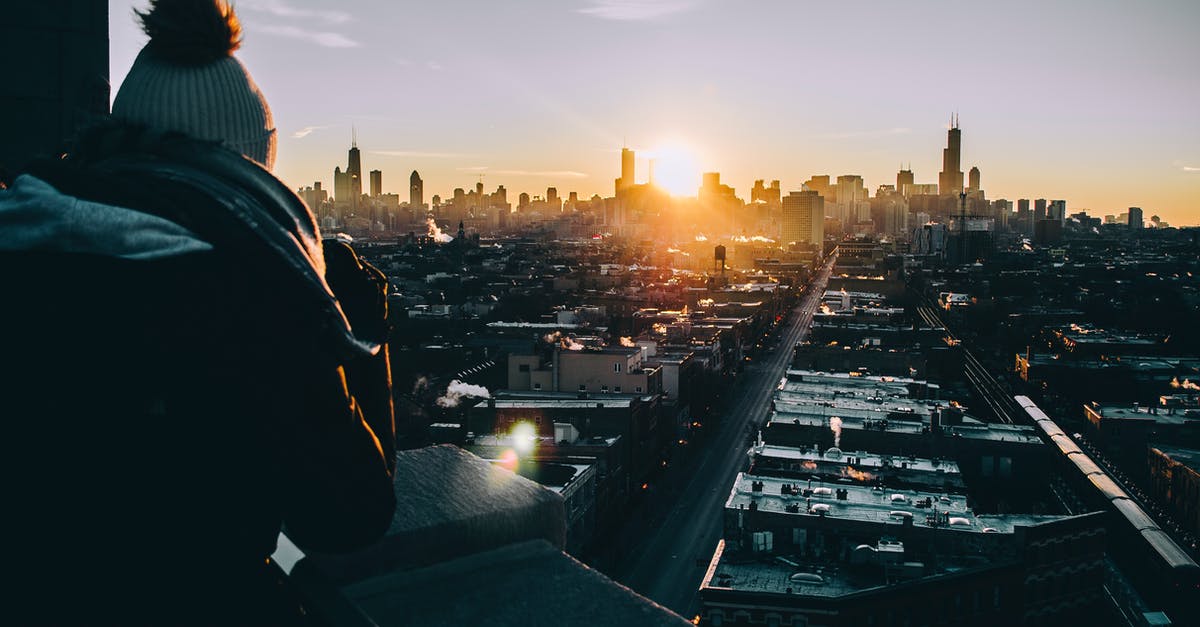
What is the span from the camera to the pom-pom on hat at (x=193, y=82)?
1338 mm

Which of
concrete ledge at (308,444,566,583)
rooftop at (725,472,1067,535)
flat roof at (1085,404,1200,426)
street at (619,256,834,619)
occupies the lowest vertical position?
street at (619,256,834,619)

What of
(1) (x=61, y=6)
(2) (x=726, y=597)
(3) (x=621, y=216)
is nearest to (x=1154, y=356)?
(2) (x=726, y=597)

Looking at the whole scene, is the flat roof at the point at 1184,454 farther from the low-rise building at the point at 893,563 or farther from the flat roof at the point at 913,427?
the low-rise building at the point at 893,563

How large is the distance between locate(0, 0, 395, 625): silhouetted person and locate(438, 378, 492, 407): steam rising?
23635 mm

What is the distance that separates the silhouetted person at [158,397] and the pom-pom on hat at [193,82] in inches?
6.5

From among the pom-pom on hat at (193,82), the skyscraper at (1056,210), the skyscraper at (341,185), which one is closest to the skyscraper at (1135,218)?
the skyscraper at (1056,210)

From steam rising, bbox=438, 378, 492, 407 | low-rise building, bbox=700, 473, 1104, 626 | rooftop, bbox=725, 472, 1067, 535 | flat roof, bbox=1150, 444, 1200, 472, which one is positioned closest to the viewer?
low-rise building, bbox=700, 473, 1104, 626

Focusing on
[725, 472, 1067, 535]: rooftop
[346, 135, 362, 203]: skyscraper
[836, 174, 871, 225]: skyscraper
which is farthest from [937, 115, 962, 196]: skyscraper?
[725, 472, 1067, 535]: rooftop

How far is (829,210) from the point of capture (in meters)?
173

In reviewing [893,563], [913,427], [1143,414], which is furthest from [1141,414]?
[893,563]

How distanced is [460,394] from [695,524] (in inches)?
284

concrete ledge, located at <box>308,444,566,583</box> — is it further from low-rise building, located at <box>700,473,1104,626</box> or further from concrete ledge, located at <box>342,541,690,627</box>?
low-rise building, located at <box>700,473,1104,626</box>

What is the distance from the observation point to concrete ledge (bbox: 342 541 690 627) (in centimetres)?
148

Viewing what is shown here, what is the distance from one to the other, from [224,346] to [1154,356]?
140 feet
